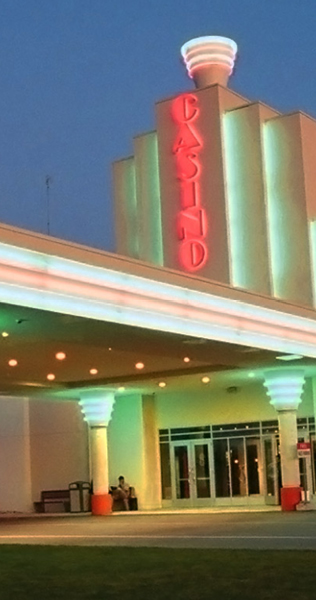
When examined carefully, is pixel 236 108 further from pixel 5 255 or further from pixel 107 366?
pixel 5 255

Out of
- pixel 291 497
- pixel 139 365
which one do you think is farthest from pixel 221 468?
pixel 139 365

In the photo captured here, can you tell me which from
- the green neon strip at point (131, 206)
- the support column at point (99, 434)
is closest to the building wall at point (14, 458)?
the support column at point (99, 434)

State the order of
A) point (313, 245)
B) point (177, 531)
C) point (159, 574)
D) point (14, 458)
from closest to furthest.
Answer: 1. point (159, 574)
2. point (177, 531)
3. point (313, 245)
4. point (14, 458)

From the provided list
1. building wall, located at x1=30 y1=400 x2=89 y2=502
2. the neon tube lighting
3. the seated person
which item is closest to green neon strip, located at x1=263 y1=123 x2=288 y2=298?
the seated person

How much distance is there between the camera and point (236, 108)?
115 ft

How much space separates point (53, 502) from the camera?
126 ft

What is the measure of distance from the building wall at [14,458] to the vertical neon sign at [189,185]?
9.23m

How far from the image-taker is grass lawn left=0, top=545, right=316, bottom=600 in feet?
39.1

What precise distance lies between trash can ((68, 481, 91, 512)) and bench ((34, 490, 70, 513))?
72 centimetres

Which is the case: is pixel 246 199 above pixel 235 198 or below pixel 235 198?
below

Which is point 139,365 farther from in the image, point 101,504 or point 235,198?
point 235,198

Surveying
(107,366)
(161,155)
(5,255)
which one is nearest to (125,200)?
(161,155)

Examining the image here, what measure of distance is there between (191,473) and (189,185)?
1014 centimetres

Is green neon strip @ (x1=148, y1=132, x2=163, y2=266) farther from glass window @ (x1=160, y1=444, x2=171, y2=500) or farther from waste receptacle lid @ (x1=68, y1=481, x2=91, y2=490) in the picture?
waste receptacle lid @ (x1=68, y1=481, x2=91, y2=490)
